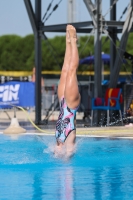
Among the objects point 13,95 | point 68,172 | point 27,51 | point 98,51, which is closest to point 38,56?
point 13,95

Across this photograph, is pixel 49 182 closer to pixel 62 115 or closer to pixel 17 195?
pixel 17 195

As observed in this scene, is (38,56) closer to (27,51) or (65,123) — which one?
(65,123)

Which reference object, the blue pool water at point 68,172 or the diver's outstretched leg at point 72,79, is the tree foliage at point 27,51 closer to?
the blue pool water at point 68,172

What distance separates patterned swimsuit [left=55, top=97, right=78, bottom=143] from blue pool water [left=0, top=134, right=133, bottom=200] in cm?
35

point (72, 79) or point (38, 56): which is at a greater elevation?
point (72, 79)

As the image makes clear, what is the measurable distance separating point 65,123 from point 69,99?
0.38 meters

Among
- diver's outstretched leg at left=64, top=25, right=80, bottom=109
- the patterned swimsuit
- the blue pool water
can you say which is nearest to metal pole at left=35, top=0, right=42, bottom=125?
the blue pool water

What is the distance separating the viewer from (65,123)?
30.6 ft

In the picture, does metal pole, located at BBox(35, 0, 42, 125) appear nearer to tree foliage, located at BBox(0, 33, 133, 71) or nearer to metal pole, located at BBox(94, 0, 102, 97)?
metal pole, located at BBox(94, 0, 102, 97)

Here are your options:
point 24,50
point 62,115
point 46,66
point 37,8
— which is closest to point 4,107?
point 37,8

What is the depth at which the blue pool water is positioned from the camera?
6723mm

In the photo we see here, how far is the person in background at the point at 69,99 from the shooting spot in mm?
9078

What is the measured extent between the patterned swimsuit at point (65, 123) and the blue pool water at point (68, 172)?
0.35 meters

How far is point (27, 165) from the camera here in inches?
352
